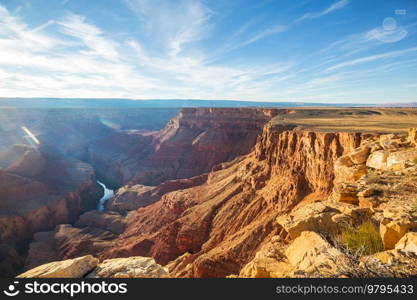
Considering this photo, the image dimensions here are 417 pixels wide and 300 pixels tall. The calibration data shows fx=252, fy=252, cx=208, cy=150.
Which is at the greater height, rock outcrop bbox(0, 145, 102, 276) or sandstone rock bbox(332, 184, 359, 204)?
sandstone rock bbox(332, 184, 359, 204)

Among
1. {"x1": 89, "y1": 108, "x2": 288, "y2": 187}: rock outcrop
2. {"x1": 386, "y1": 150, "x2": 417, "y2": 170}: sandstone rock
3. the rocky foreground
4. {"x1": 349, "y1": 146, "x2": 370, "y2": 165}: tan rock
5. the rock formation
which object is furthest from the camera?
{"x1": 89, "y1": 108, "x2": 288, "y2": 187}: rock outcrop

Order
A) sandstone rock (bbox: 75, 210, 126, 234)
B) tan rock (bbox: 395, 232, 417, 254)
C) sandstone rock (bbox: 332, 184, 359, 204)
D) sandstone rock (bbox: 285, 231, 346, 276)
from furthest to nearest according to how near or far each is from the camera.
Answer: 1. sandstone rock (bbox: 75, 210, 126, 234)
2. sandstone rock (bbox: 332, 184, 359, 204)
3. sandstone rock (bbox: 285, 231, 346, 276)
4. tan rock (bbox: 395, 232, 417, 254)

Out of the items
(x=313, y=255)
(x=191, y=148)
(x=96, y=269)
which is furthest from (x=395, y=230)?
(x=191, y=148)

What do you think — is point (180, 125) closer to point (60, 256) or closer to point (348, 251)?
point (60, 256)

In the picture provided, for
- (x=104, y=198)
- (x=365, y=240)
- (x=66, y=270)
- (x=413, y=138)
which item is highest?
(x=413, y=138)

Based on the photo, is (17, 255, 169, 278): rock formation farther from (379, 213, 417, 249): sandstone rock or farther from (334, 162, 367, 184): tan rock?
(334, 162, 367, 184): tan rock

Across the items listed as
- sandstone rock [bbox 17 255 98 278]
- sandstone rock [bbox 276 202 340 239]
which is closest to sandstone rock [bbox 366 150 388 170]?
sandstone rock [bbox 276 202 340 239]

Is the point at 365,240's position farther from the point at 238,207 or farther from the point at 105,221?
the point at 105,221
